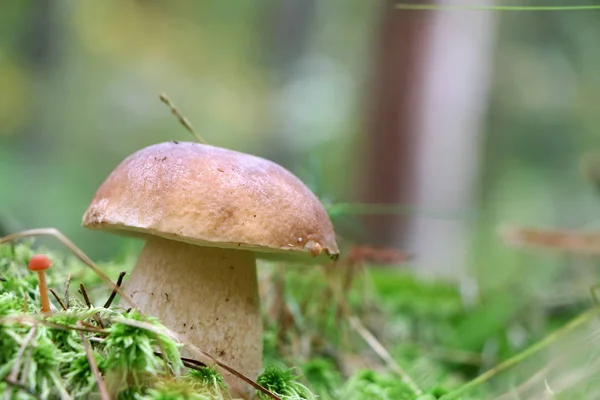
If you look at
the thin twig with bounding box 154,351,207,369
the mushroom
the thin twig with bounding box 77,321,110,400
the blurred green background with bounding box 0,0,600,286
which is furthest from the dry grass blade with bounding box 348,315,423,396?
the blurred green background with bounding box 0,0,600,286

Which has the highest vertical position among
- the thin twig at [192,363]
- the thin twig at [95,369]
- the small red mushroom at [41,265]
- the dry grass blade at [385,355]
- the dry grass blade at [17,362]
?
the small red mushroom at [41,265]

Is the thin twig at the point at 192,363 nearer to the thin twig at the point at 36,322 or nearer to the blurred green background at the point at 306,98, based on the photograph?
the thin twig at the point at 36,322

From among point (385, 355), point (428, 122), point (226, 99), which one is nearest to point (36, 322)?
point (385, 355)

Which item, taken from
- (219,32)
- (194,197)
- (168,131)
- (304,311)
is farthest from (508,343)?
(219,32)

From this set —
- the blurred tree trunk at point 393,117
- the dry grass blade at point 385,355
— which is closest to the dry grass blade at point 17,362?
the dry grass blade at point 385,355

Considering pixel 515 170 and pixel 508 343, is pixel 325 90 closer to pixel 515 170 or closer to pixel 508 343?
pixel 515 170

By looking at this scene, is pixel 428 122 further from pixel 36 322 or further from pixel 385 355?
pixel 36 322
